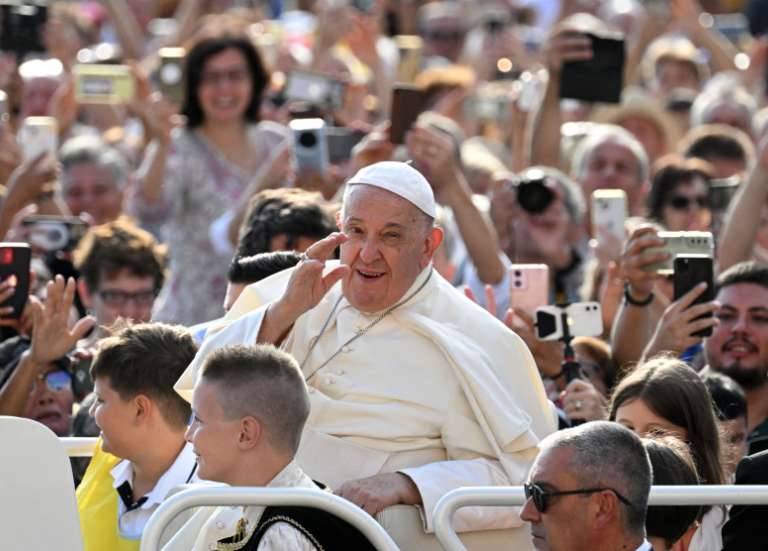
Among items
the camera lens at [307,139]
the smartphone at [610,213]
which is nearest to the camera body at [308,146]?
the camera lens at [307,139]

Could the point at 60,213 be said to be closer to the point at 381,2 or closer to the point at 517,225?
the point at 517,225

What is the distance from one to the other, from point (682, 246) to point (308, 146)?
2215mm

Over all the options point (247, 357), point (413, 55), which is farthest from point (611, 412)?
point (413, 55)

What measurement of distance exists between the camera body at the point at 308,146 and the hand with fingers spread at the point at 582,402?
2.57 m

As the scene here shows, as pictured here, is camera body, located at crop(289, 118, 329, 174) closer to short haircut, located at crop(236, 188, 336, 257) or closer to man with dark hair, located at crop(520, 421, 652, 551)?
short haircut, located at crop(236, 188, 336, 257)

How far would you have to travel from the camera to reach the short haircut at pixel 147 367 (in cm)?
592

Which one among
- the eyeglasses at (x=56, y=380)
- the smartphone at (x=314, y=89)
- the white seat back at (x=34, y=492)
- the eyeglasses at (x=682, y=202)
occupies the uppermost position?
the smartphone at (x=314, y=89)

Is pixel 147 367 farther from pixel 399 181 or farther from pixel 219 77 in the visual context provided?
pixel 219 77

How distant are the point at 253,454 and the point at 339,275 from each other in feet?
2.54

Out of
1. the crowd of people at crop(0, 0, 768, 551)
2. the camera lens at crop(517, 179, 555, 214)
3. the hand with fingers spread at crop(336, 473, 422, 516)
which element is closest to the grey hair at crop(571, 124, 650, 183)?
the crowd of people at crop(0, 0, 768, 551)

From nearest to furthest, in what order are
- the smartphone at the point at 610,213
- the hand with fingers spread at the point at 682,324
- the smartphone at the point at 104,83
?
the hand with fingers spread at the point at 682,324 < the smartphone at the point at 610,213 < the smartphone at the point at 104,83

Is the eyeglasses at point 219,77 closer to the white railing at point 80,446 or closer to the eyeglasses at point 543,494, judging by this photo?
the white railing at point 80,446

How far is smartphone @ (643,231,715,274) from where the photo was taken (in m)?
7.19

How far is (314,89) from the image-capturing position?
10367 millimetres
